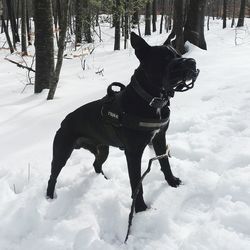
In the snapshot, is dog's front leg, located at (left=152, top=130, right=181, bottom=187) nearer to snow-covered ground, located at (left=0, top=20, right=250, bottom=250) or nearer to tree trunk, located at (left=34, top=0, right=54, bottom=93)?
snow-covered ground, located at (left=0, top=20, right=250, bottom=250)

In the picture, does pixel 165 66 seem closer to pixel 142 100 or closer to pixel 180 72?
pixel 180 72

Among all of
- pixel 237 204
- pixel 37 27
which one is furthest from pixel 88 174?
pixel 37 27

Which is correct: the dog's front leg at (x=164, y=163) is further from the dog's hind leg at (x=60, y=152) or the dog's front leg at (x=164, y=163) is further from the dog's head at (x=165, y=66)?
the dog's hind leg at (x=60, y=152)

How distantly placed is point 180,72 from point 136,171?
0.98 meters

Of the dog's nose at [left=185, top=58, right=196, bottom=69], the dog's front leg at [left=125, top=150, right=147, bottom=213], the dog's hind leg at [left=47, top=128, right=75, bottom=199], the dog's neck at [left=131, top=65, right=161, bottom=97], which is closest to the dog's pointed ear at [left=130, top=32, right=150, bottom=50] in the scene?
the dog's neck at [left=131, top=65, right=161, bottom=97]

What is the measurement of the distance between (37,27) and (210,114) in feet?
16.1

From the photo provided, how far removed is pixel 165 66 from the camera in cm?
298

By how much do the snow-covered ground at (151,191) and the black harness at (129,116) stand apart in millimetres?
726

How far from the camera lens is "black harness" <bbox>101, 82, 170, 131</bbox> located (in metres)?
3.14

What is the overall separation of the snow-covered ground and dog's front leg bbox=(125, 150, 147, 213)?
111 millimetres

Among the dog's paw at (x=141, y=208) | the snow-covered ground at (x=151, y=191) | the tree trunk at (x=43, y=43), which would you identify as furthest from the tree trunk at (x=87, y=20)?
the dog's paw at (x=141, y=208)

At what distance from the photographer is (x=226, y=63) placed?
8867mm

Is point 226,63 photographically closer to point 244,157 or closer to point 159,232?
point 244,157

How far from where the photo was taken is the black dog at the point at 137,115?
2.97m
